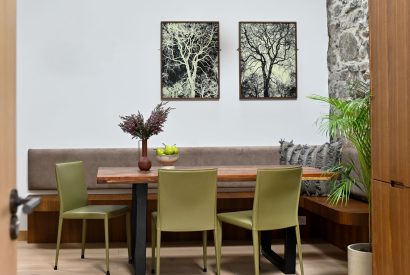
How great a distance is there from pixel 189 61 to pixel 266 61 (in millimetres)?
851

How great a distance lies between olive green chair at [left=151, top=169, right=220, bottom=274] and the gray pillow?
164 centimetres

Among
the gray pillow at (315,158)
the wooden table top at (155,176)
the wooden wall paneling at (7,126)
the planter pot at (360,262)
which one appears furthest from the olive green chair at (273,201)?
the wooden wall paneling at (7,126)

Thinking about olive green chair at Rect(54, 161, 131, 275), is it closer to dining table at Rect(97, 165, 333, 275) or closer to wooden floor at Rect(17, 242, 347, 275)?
wooden floor at Rect(17, 242, 347, 275)

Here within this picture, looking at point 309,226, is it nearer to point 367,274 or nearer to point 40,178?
point 367,274

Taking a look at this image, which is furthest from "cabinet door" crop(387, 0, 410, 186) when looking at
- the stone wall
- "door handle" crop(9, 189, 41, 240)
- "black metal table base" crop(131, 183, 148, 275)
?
"door handle" crop(9, 189, 41, 240)

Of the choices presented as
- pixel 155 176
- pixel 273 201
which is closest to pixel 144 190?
pixel 155 176

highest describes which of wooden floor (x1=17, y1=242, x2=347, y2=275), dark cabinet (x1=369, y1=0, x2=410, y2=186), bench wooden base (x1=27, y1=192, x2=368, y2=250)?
dark cabinet (x1=369, y1=0, x2=410, y2=186)

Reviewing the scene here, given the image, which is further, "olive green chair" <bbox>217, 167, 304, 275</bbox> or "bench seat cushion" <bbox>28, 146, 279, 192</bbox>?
"bench seat cushion" <bbox>28, 146, 279, 192</bbox>

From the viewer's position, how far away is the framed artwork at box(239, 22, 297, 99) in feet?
20.9

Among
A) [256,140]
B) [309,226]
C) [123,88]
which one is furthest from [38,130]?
[309,226]

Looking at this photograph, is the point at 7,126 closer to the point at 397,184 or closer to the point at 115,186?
the point at 397,184

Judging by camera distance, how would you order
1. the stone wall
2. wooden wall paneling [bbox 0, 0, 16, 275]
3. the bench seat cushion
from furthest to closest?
1. the bench seat cushion
2. the stone wall
3. wooden wall paneling [bbox 0, 0, 16, 275]

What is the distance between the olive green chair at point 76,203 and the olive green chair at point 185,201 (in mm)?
789

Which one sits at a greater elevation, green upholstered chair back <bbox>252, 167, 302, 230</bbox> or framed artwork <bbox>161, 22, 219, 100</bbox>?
framed artwork <bbox>161, 22, 219, 100</bbox>
